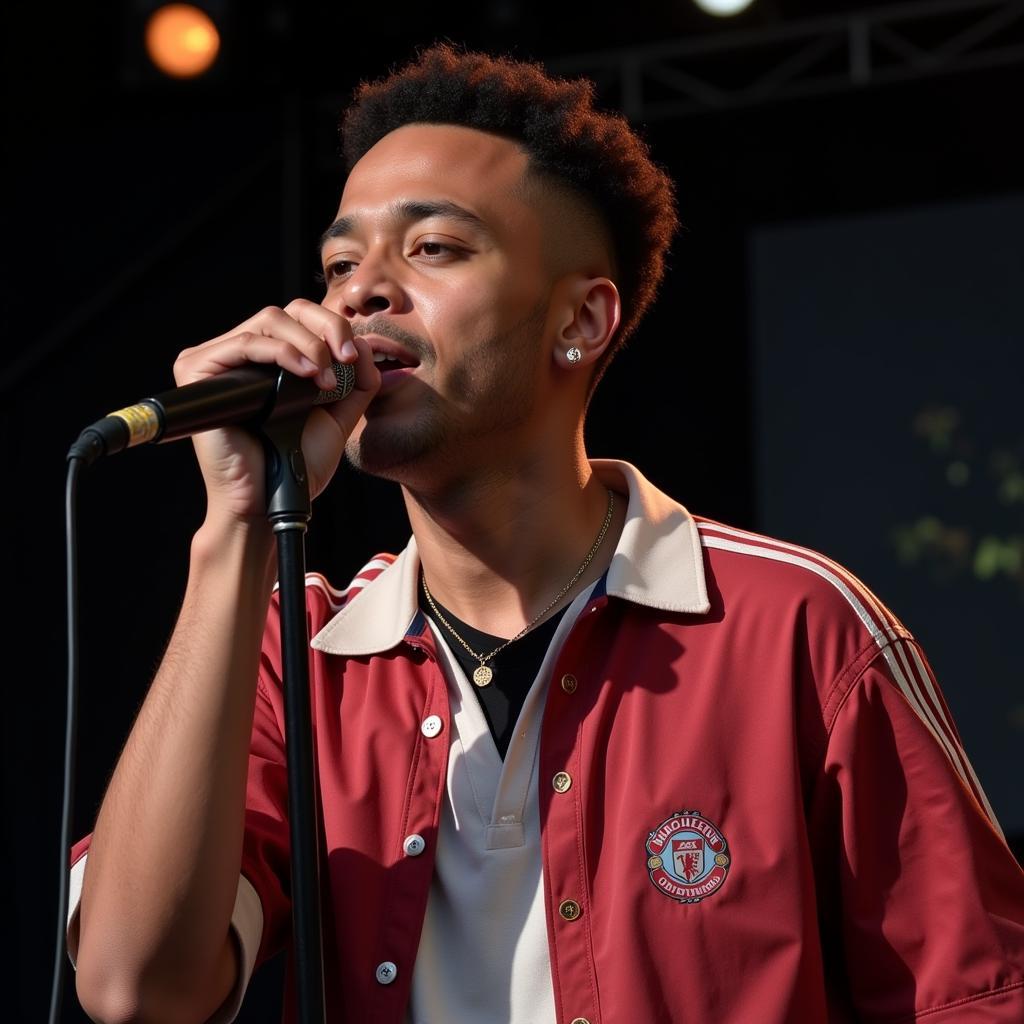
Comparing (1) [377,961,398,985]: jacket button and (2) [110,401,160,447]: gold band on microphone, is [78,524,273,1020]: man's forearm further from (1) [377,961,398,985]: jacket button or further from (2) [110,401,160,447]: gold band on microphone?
(2) [110,401,160,447]: gold band on microphone

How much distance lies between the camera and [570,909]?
1.92m

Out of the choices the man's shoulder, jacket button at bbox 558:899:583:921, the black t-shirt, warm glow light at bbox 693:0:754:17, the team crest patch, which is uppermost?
warm glow light at bbox 693:0:754:17

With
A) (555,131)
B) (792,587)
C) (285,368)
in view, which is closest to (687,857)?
(792,587)

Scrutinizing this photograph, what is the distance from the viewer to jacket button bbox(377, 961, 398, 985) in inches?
77.0

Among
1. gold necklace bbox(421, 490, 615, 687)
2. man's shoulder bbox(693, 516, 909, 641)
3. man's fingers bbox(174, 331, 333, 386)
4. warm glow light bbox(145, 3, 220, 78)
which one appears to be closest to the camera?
man's fingers bbox(174, 331, 333, 386)

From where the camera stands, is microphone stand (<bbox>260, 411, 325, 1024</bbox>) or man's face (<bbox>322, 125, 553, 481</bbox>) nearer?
microphone stand (<bbox>260, 411, 325, 1024</bbox>)

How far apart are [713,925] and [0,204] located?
291 centimetres

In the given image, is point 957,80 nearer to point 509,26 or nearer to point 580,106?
point 509,26

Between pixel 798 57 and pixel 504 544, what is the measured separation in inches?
104

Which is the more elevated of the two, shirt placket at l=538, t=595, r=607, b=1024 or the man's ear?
the man's ear

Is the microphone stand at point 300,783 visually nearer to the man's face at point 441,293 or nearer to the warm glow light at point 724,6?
the man's face at point 441,293

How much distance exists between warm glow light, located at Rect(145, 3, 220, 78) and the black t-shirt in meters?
2.39

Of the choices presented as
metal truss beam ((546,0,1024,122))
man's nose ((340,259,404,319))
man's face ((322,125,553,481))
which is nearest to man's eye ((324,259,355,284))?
man's face ((322,125,553,481))

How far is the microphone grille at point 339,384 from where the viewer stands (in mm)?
1700
